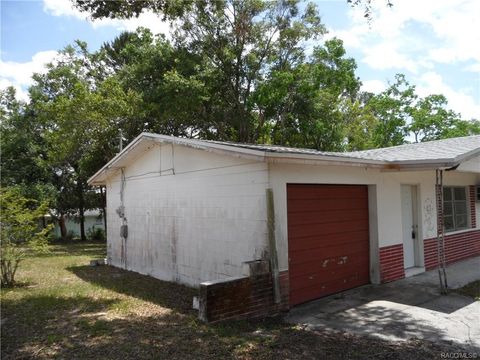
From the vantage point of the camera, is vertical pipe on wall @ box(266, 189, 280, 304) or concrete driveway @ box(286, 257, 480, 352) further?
vertical pipe on wall @ box(266, 189, 280, 304)

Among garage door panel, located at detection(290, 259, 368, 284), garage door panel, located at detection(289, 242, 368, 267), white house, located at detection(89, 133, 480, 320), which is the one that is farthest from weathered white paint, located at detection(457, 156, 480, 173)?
garage door panel, located at detection(290, 259, 368, 284)

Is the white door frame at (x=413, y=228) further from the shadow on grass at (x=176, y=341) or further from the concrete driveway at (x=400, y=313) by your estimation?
the shadow on grass at (x=176, y=341)

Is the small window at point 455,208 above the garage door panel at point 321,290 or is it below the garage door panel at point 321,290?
above

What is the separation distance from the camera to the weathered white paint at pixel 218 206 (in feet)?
22.9

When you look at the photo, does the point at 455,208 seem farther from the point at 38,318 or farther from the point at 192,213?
the point at 38,318

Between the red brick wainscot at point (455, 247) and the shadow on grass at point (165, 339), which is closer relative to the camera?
the shadow on grass at point (165, 339)

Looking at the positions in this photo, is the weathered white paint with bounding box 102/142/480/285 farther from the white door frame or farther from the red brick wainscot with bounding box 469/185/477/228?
the red brick wainscot with bounding box 469/185/477/228

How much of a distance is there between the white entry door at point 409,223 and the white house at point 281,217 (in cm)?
3

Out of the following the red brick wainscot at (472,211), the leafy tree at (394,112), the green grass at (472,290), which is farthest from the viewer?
the leafy tree at (394,112)

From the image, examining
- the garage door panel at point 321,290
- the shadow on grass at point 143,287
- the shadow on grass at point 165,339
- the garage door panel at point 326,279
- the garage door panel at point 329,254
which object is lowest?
the shadow on grass at point 143,287

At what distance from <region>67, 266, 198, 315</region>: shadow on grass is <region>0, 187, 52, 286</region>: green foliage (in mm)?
1707

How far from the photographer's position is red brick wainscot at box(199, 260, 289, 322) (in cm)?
596

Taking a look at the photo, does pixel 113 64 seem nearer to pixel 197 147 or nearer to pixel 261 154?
pixel 197 147

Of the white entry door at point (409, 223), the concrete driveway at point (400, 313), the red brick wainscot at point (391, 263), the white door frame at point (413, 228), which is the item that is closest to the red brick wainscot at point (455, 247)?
the white door frame at point (413, 228)
